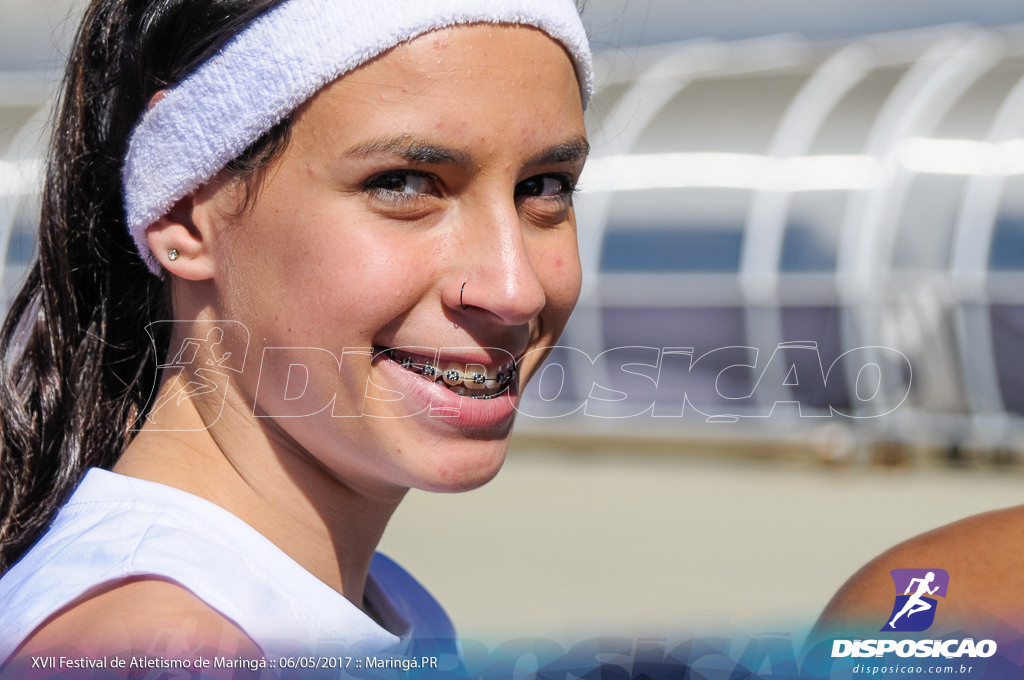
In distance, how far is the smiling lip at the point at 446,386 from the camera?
1872mm

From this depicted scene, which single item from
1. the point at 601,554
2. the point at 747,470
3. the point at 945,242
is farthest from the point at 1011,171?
the point at 601,554

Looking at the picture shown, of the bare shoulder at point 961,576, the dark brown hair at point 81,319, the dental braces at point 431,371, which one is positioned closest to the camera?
the bare shoulder at point 961,576

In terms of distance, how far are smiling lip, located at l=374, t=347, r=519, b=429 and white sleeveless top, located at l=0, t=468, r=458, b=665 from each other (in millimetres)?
Result: 376

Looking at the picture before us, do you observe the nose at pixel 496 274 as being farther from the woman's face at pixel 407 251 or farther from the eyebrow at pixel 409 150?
the eyebrow at pixel 409 150

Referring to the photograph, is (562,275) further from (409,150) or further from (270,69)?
(270,69)

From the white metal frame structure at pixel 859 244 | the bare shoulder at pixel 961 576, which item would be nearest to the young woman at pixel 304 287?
the bare shoulder at pixel 961 576

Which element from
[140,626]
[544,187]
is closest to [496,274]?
[544,187]

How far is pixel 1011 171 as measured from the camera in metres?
10.4

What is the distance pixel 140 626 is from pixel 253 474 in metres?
0.52

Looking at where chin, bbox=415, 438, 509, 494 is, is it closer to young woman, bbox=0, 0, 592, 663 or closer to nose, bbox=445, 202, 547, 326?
young woman, bbox=0, 0, 592, 663

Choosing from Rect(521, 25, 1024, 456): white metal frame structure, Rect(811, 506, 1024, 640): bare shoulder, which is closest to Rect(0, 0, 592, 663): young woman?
Rect(811, 506, 1024, 640): bare shoulder

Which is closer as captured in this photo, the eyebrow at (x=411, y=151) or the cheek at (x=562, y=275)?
the eyebrow at (x=411, y=151)

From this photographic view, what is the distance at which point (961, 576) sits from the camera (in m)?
1.58

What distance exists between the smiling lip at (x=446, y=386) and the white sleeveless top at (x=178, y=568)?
38 centimetres
